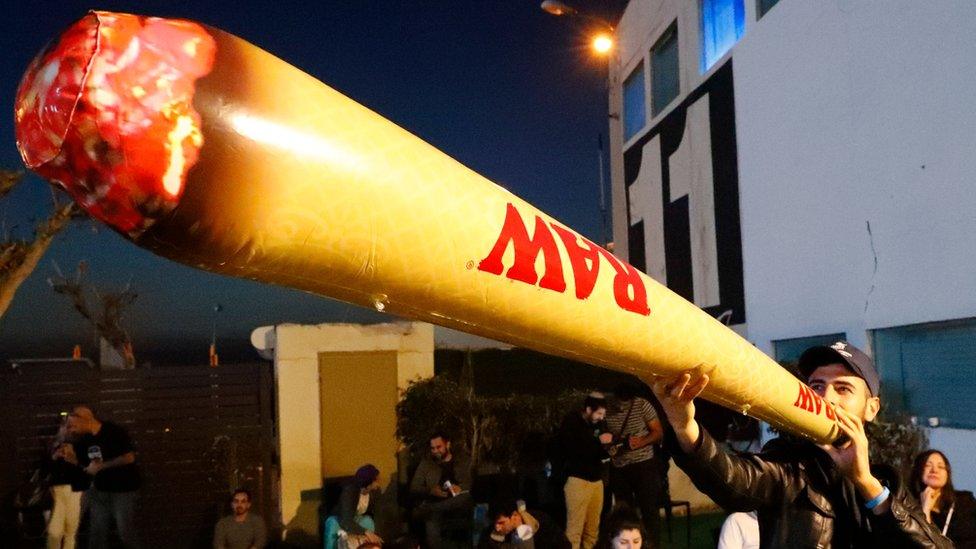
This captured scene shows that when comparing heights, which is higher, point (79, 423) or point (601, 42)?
point (601, 42)

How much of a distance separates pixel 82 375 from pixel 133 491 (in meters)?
2.01

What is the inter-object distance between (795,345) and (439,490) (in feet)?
14.0

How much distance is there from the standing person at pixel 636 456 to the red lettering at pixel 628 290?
Result: 5.61m

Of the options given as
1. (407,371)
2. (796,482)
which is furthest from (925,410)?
(407,371)

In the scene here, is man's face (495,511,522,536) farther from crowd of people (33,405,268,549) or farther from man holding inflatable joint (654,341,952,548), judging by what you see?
man holding inflatable joint (654,341,952,548)

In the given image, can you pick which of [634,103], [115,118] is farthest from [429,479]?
[634,103]

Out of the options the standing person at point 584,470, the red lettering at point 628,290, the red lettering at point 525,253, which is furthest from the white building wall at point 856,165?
the red lettering at point 525,253

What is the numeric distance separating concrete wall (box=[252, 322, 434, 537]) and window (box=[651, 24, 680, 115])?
5.95 meters

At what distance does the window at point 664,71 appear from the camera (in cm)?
1167

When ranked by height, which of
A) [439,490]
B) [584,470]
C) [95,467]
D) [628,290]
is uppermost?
[628,290]

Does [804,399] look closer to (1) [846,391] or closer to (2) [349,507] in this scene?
(1) [846,391]

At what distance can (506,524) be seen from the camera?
596cm

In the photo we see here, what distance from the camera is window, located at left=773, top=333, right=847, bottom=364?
7793 millimetres

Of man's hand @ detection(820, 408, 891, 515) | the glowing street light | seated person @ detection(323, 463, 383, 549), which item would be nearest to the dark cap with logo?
man's hand @ detection(820, 408, 891, 515)
